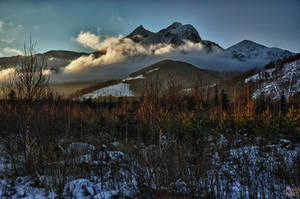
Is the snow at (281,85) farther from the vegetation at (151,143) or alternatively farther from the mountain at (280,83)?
the vegetation at (151,143)

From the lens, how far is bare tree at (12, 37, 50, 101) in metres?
4.65

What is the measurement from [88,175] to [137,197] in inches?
76.5

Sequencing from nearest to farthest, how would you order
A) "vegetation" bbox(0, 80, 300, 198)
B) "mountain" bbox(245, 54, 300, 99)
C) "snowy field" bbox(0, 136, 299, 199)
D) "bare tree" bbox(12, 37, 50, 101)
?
"snowy field" bbox(0, 136, 299, 199), "vegetation" bbox(0, 80, 300, 198), "bare tree" bbox(12, 37, 50, 101), "mountain" bbox(245, 54, 300, 99)

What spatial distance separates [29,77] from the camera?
468 centimetres

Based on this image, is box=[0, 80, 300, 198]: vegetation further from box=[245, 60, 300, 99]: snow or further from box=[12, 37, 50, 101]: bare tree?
box=[245, 60, 300, 99]: snow

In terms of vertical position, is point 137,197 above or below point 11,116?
below

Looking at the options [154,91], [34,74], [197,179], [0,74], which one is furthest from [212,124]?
[0,74]

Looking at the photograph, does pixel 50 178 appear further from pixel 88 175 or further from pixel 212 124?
pixel 212 124

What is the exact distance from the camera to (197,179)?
114 inches

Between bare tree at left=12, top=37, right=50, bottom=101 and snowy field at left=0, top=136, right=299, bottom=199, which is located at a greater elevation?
bare tree at left=12, top=37, right=50, bottom=101

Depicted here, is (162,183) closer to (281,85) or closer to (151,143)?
(151,143)

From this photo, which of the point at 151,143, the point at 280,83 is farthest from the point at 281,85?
the point at 151,143

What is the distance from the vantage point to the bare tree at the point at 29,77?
15.3 ft

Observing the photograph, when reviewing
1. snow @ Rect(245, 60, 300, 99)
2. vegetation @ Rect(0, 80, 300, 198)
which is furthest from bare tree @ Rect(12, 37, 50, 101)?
snow @ Rect(245, 60, 300, 99)
